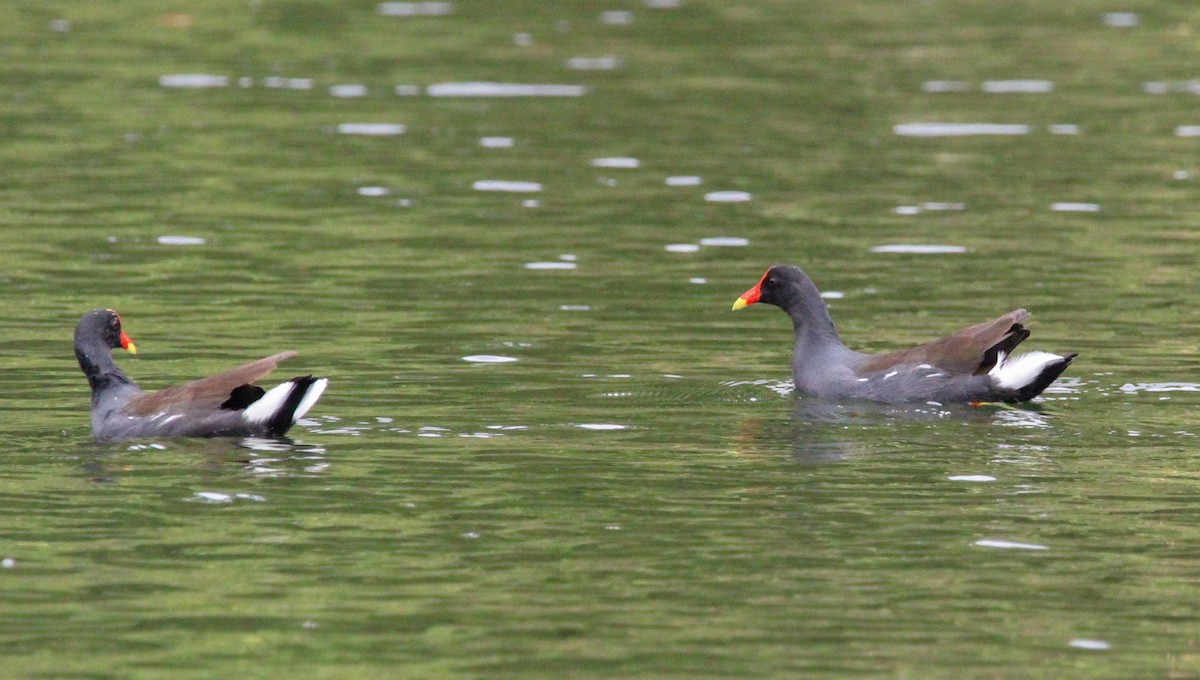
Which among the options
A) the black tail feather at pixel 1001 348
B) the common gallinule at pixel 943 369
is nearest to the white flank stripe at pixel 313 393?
the common gallinule at pixel 943 369

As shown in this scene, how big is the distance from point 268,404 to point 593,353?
3761 mm

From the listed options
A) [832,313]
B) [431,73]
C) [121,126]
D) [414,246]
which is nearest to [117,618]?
[832,313]

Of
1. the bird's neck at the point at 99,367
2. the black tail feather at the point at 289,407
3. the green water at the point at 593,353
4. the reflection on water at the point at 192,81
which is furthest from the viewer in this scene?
the reflection on water at the point at 192,81

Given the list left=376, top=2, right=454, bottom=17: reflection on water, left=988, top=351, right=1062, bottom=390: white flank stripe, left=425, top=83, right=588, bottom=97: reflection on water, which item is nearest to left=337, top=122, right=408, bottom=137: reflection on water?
left=425, top=83, right=588, bottom=97: reflection on water

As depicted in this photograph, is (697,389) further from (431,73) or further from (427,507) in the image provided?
(431,73)

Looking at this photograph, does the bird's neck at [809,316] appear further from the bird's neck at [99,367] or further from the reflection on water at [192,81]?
the reflection on water at [192,81]

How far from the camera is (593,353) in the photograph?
16.3 meters

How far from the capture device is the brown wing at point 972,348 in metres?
14.7

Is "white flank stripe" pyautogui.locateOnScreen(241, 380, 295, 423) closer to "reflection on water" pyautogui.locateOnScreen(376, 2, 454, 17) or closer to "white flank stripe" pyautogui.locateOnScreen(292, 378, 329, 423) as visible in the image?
"white flank stripe" pyautogui.locateOnScreen(292, 378, 329, 423)

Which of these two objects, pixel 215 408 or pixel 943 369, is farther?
pixel 943 369

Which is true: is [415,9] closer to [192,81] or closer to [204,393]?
[192,81]

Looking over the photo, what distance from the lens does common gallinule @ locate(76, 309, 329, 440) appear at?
515 inches

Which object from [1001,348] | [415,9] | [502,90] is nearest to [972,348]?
[1001,348]

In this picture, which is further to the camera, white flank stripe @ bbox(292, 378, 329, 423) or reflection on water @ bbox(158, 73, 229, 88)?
reflection on water @ bbox(158, 73, 229, 88)
